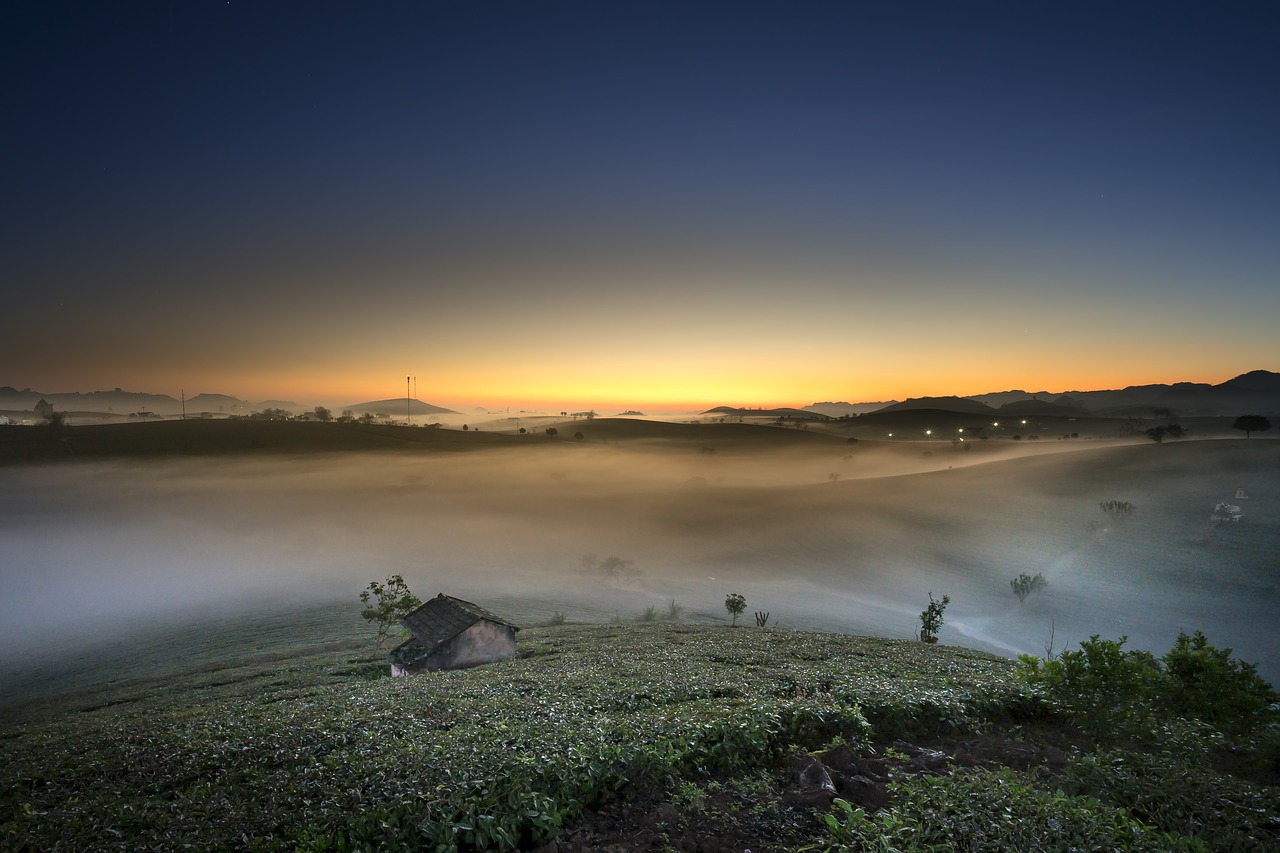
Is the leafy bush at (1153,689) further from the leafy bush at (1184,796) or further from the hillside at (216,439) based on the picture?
the hillside at (216,439)

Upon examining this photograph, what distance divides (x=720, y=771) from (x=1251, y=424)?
171 meters

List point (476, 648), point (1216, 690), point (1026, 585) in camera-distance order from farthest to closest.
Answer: point (1026, 585) → point (476, 648) → point (1216, 690)

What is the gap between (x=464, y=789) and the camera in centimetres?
934

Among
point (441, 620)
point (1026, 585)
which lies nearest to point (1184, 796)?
point (441, 620)

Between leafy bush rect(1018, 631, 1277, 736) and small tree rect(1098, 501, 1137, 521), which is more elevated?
leafy bush rect(1018, 631, 1277, 736)

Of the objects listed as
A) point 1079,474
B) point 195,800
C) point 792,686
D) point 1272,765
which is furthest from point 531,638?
point 1079,474

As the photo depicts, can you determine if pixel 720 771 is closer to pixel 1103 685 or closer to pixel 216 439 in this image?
pixel 1103 685

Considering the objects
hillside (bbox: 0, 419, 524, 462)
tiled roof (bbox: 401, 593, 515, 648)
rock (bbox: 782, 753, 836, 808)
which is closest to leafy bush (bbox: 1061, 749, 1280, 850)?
rock (bbox: 782, 753, 836, 808)

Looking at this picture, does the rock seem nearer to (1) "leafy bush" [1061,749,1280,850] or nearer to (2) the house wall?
(1) "leafy bush" [1061,749,1280,850]

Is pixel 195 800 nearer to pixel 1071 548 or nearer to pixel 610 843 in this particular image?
pixel 610 843

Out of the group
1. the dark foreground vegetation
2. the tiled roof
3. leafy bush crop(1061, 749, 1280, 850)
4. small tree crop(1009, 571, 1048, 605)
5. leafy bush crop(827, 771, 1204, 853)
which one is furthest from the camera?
small tree crop(1009, 571, 1048, 605)

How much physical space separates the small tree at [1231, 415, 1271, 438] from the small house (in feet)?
537

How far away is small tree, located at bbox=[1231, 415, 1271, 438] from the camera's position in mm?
116375

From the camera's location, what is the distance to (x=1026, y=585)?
8488 centimetres
